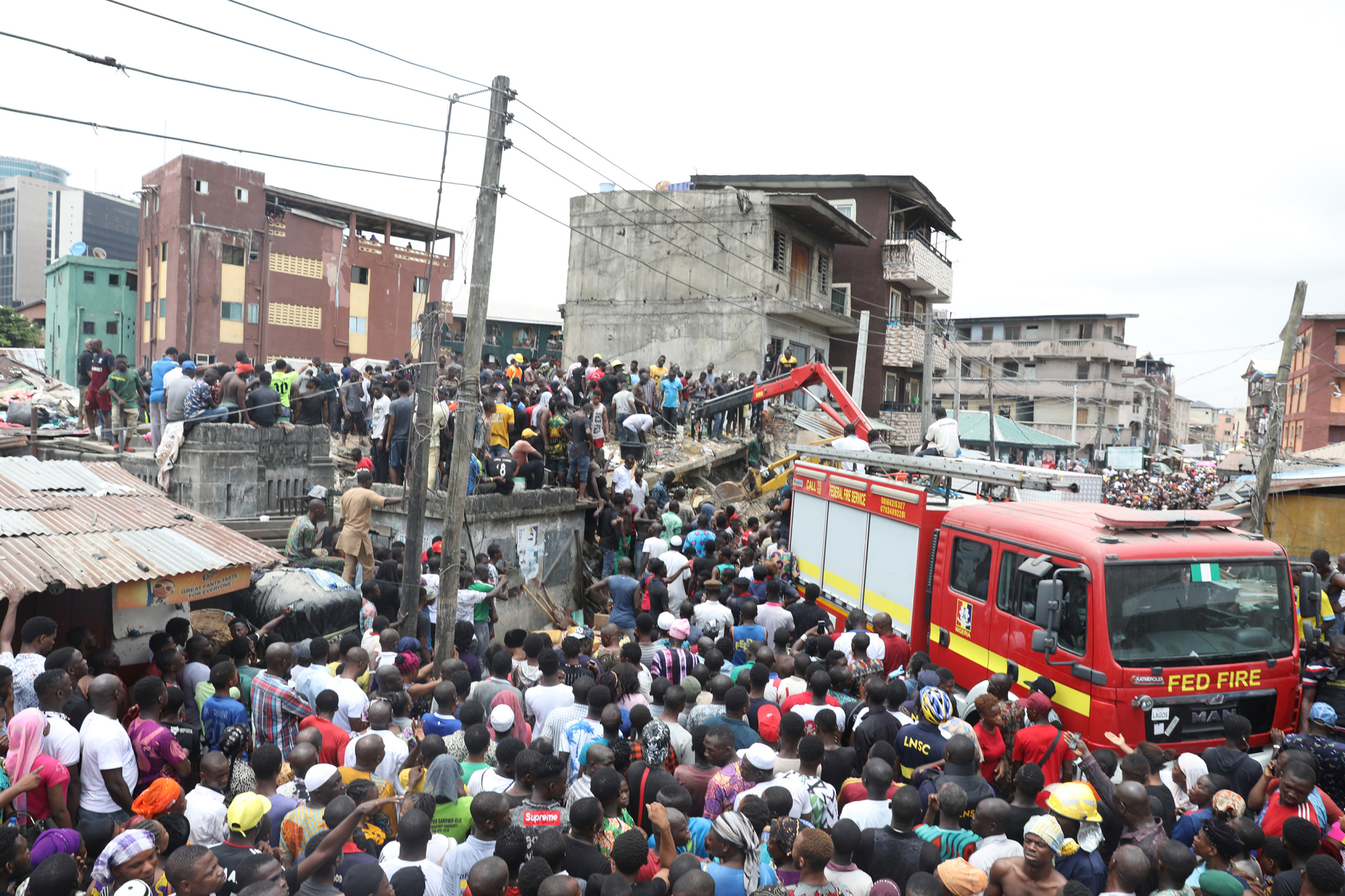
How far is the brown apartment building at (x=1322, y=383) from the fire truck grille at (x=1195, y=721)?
1349 inches

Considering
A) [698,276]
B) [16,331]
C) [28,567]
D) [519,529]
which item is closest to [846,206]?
[698,276]

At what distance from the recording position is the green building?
41.0 meters

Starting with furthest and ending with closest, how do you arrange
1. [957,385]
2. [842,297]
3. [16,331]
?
[16,331], [842,297], [957,385]

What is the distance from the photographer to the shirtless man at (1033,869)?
13.0 feet

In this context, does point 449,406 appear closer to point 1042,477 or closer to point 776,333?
point 1042,477

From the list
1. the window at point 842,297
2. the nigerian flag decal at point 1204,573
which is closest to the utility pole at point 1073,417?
the window at point 842,297

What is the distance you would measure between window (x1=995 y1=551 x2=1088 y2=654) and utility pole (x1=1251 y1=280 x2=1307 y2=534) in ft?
37.7

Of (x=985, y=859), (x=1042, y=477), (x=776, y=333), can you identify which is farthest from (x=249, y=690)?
(x=776, y=333)

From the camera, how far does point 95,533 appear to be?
712cm

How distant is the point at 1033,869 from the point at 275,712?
16.3 ft

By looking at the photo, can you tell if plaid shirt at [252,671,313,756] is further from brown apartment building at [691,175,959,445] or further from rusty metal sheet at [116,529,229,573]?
brown apartment building at [691,175,959,445]

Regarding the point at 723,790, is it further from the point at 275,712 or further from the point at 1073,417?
the point at 1073,417

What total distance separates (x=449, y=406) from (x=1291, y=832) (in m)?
10.9

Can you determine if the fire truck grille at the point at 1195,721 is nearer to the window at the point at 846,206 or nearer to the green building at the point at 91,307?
the window at the point at 846,206
